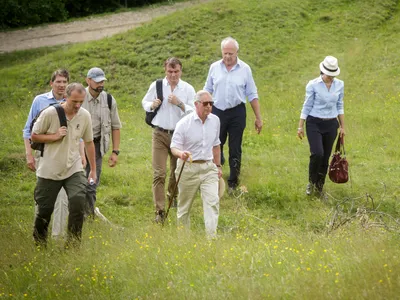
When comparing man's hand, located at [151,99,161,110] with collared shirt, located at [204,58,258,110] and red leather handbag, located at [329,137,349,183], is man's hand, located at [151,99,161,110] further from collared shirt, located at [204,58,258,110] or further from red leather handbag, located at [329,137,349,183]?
red leather handbag, located at [329,137,349,183]

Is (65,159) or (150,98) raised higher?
(65,159)

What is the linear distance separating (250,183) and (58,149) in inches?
177

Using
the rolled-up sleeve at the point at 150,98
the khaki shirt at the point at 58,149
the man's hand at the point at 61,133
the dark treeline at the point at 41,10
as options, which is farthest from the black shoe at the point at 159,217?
the dark treeline at the point at 41,10

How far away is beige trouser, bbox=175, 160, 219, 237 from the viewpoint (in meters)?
8.84

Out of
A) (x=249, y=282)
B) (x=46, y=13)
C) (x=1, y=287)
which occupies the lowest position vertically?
(x=46, y=13)

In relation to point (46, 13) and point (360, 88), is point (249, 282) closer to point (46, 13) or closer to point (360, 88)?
point (360, 88)

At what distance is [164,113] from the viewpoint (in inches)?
406

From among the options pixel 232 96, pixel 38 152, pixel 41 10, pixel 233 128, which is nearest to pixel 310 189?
pixel 233 128

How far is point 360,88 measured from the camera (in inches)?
765

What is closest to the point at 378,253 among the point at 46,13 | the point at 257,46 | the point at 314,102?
the point at 314,102

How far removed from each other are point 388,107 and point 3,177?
29.6 feet

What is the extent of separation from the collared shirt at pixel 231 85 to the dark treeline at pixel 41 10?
752 inches

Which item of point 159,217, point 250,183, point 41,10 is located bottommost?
point 41,10

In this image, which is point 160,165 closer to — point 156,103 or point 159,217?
point 159,217
